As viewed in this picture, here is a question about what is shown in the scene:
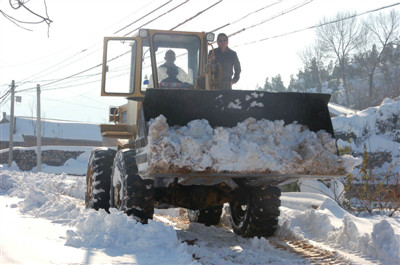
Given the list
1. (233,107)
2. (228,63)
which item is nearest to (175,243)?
(233,107)

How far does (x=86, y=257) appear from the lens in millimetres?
4332

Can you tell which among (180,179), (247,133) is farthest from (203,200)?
(247,133)

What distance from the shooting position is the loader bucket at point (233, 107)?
554cm

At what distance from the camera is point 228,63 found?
7.14m

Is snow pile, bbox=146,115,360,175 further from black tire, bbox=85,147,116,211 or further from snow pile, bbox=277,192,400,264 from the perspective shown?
black tire, bbox=85,147,116,211

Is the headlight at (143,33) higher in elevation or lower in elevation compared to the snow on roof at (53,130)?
higher

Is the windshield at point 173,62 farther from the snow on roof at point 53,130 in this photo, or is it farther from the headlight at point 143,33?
the snow on roof at point 53,130

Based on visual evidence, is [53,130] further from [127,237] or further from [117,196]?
[127,237]

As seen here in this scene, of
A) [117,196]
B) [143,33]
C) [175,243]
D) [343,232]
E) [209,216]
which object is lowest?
[209,216]

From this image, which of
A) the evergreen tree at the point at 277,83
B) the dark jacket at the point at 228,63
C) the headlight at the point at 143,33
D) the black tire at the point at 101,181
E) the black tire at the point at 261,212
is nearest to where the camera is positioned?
the black tire at the point at 261,212

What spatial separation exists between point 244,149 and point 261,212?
1.65 metres

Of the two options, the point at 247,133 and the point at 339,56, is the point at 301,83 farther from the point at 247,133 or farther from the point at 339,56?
the point at 247,133

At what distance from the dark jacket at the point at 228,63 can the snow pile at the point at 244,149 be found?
1673 millimetres

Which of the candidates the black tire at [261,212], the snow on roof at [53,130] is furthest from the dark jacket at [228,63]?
the snow on roof at [53,130]
